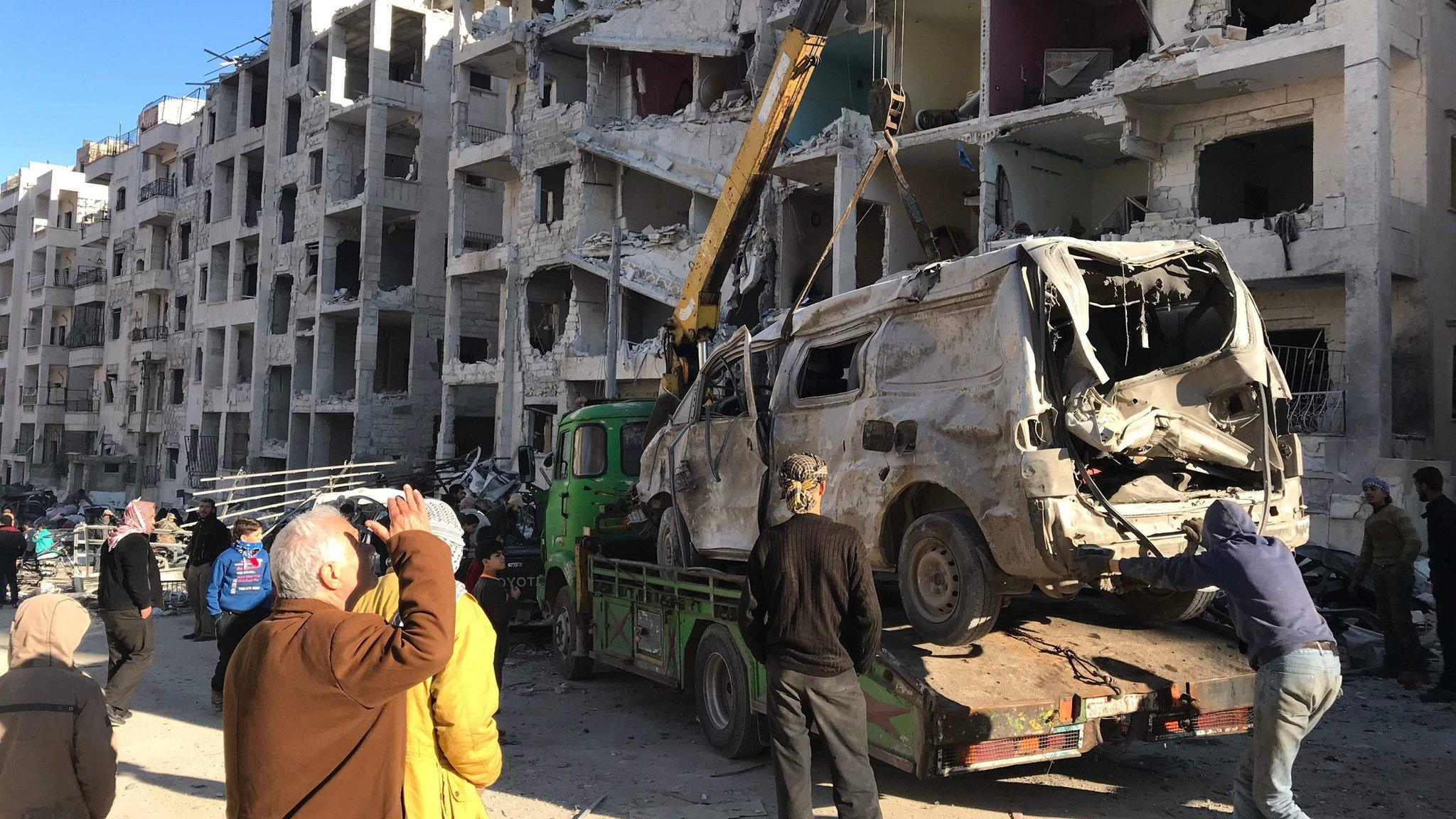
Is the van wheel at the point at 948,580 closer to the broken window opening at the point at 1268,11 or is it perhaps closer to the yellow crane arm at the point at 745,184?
the yellow crane arm at the point at 745,184

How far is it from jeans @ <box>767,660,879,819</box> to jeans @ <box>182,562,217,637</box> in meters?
9.85

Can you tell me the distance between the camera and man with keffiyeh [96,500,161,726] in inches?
328

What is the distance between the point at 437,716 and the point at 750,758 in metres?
4.82

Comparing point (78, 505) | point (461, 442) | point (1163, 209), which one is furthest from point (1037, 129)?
point (78, 505)

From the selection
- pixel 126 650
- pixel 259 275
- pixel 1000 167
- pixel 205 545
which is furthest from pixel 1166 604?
pixel 259 275

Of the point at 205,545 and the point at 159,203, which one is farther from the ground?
the point at 159,203

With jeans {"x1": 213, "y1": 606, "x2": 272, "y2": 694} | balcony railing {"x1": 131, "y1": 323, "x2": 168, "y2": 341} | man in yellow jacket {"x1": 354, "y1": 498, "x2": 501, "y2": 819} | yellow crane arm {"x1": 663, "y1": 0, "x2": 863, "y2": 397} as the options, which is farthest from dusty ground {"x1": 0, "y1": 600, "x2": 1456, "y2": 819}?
balcony railing {"x1": 131, "y1": 323, "x2": 168, "y2": 341}

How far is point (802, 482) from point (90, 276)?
58.4 meters

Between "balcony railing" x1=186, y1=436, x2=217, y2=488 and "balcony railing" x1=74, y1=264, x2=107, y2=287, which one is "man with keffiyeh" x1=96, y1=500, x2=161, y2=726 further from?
"balcony railing" x1=74, y1=264, x2=107, y2=287

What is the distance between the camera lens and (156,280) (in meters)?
46.8

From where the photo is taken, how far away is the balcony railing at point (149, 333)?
4678cm

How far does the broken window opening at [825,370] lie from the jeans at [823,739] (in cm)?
292

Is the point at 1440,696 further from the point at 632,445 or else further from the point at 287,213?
the point at 287,213

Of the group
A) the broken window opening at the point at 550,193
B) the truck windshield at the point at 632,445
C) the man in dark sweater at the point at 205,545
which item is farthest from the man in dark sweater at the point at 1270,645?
the broken window opening at the point at 550,193
